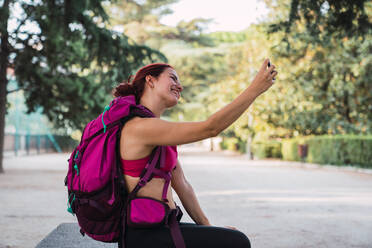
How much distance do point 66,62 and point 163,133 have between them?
16876 millimetres

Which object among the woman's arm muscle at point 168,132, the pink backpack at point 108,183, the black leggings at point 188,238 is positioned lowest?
Result: the black leggings at point 188,238

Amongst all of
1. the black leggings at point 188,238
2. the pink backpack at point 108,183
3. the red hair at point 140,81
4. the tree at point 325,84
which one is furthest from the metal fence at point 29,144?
the black leggings at point 188,238

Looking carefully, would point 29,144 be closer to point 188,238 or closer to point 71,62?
point 71,62

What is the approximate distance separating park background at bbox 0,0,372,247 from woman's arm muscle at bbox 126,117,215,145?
A: 20.5 ft

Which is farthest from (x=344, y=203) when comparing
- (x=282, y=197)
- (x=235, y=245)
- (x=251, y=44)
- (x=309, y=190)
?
(x=251, y=44)

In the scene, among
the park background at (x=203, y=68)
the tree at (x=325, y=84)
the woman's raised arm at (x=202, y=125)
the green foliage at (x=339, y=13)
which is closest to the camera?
the woman's raised arm at (x=202, y=125)

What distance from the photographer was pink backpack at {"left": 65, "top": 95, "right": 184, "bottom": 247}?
93.8 inches

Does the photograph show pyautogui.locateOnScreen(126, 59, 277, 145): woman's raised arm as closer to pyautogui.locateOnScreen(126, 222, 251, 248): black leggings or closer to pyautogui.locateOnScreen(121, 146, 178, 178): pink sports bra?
pyautogui.locateOnScreen(121, 146, 178, 178): pink sports bra

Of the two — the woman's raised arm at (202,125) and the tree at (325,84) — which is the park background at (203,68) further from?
the woman's raised arm at (202,125)

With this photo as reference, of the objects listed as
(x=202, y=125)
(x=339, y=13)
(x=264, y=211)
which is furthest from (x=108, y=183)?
(x=339, y=13)

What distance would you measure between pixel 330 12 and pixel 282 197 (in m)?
3.98

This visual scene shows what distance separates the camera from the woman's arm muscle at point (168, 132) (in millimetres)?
2260

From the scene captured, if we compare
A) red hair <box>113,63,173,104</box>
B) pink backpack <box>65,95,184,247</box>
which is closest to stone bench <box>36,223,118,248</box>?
pink backpack <box>65,95,184,247</box>

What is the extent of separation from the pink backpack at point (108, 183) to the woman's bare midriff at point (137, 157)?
0.03 metres
